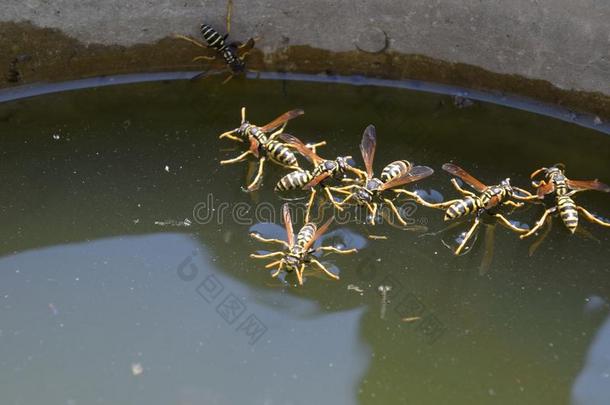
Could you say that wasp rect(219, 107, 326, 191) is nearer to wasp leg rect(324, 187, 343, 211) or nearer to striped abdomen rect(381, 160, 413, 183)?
wasp leg rect(324, 187, 343, 211)

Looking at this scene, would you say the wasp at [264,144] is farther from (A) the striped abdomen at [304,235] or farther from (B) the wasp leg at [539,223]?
(B) the wasp leg at [539,223]

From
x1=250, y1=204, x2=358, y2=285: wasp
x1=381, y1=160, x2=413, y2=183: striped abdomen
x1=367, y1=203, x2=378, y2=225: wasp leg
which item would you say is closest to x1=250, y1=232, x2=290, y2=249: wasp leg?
x1=250, y1=204, x2=358, y2=285: wasp

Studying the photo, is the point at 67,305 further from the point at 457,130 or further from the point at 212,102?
the point at 457,130

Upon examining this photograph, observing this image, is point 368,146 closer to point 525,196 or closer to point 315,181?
point 315,181

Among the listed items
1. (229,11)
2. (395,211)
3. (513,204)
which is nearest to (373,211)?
(395,211)

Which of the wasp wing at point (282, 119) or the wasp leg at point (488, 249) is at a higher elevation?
the wasp wing at point (282, 119)

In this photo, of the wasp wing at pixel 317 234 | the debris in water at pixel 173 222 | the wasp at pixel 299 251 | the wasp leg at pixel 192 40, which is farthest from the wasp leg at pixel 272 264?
the wasp leg at pixel 192 40

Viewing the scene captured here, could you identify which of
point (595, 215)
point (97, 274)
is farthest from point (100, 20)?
point (595, 215)
